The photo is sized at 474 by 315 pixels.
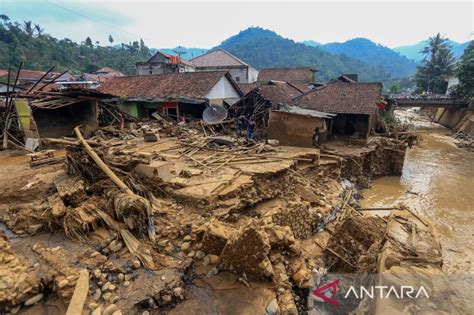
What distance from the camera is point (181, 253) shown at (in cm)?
548

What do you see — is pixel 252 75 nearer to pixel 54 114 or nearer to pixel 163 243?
pixel 54 114

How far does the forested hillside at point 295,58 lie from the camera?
323 ft

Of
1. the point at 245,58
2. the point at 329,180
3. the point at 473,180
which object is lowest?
the point at 473,180

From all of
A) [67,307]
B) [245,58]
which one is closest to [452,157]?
[67,307]

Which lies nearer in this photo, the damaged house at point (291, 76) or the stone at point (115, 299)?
the stone at point (115, 299)

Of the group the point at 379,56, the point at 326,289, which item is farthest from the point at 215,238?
the point at 379,56

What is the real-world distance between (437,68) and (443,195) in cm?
3678

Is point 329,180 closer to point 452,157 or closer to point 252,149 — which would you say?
point 252,149

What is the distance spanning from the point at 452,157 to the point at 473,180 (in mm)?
6094

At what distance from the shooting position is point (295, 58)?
103 m

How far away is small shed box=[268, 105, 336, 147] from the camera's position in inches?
551

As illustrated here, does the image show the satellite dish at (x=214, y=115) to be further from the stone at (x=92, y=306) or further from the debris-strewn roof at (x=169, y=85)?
the stone at (x=92, y=306)

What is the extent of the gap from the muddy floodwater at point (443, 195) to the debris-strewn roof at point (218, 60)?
26.8 m

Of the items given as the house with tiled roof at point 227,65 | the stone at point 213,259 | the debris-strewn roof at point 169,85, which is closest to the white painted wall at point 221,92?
the debris-strewn roof at point 169,85
